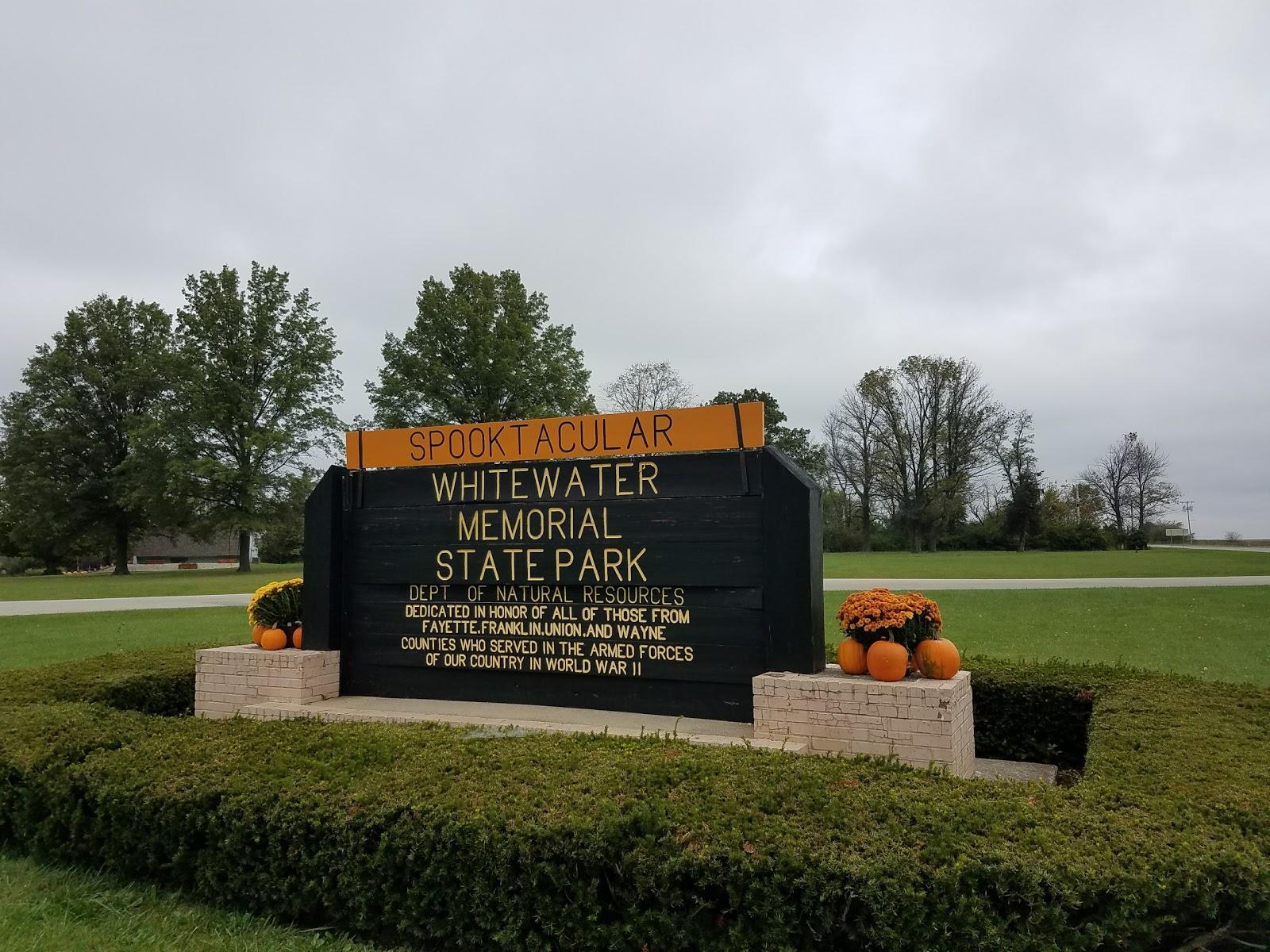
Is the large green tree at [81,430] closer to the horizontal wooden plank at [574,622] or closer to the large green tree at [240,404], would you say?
the large green tree at [240,404]

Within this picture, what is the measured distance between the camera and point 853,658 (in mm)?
5859

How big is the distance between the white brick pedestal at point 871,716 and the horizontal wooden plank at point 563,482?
1.46 metres

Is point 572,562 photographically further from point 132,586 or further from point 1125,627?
point 132,586

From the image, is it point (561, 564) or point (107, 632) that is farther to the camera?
point (107, 632)

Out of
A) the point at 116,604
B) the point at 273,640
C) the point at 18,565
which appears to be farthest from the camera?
the point at 18,565

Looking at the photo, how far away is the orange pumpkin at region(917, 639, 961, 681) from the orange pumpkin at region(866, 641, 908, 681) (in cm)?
19

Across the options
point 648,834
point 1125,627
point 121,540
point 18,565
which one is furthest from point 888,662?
point 18,565

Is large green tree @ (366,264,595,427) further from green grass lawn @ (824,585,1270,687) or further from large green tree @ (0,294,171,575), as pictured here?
green grass lawn @ (824,585,1270,687)

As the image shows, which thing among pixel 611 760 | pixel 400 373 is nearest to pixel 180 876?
pixel 611 760

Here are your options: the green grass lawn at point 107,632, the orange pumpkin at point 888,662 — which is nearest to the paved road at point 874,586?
the green grass lawn at point 107,632

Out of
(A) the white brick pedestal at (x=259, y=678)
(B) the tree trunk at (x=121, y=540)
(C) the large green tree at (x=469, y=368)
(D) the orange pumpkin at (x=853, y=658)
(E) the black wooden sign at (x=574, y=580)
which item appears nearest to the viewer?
(D) the orange pumpkin at (x=853, y=658)

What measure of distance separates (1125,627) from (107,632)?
1847cm

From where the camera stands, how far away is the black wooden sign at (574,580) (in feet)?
20.1

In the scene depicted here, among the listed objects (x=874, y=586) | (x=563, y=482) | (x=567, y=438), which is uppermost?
(x=567, y=438)
